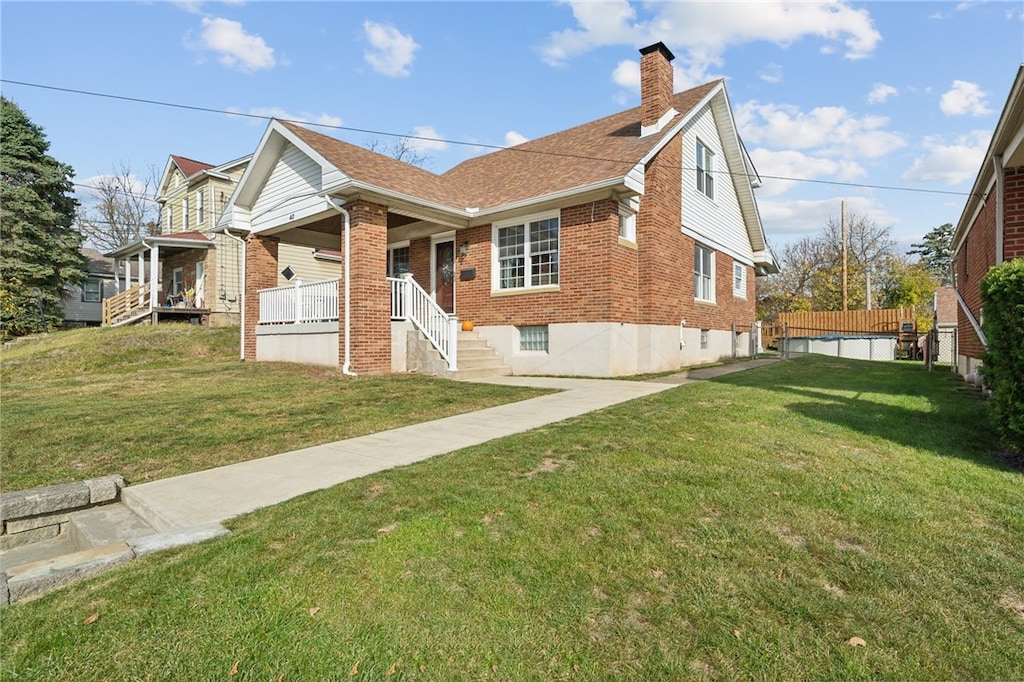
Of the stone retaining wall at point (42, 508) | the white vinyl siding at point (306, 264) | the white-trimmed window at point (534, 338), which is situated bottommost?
the stone retaining wall at point (42, 508)

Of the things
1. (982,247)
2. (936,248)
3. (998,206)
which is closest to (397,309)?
(998,206)

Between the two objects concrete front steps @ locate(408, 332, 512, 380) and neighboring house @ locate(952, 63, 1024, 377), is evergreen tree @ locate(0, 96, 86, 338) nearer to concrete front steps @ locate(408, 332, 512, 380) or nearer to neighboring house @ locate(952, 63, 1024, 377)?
concrete front steps @ locate(408, 332, 512, 380)

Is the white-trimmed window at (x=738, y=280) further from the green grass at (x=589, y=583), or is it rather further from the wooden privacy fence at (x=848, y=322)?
the green grass at (x=589, y=583)

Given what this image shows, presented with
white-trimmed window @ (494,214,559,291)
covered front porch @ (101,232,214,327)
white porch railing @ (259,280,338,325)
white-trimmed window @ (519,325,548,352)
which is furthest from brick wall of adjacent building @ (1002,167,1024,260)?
covered front porch @ (101,232,214,327)

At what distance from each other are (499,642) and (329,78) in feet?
42.8

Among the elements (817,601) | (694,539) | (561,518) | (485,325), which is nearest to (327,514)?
(561,518)

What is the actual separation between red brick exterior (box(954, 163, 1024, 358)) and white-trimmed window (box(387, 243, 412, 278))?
13.0 metres

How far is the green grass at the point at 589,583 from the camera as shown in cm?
214

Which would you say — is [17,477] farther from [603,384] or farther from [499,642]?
[603,384]

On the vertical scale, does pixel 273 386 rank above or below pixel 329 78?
below

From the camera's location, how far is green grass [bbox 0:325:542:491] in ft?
17.9

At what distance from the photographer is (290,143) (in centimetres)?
1330

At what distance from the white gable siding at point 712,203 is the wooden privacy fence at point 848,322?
843 cm

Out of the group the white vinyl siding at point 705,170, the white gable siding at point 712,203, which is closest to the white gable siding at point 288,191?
the white gable siding at point 712,203
